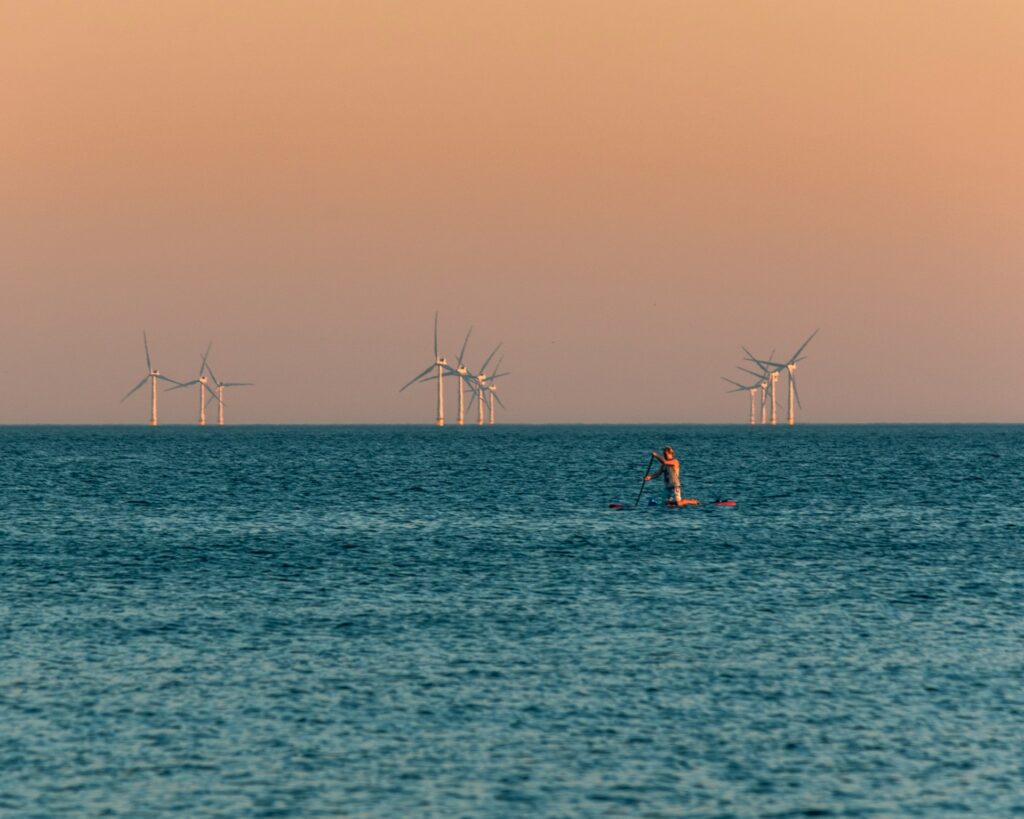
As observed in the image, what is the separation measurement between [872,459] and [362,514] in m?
103

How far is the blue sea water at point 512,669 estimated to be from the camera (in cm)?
2445

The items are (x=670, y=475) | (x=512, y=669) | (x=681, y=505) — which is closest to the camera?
(x=512, y=669)

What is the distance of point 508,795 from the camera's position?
24.0 metres

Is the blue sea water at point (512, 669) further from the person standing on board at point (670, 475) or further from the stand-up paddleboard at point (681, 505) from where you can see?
the stand-up paddleboard at point (681, 505)

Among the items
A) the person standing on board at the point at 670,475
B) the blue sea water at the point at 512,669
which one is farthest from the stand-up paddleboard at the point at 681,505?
the blue sea water at the point at 512,669

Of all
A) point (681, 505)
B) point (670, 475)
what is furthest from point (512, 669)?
point (681, 505)

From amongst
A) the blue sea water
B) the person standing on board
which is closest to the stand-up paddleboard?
the person standing on board

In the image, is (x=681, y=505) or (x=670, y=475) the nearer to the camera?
(x=670, y=475)

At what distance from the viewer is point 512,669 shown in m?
33.7

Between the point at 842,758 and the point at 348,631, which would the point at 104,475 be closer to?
the point at 348,631

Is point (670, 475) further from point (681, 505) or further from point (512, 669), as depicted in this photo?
point (512, 669)

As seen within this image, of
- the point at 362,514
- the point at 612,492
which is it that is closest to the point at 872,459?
the point at 612,492

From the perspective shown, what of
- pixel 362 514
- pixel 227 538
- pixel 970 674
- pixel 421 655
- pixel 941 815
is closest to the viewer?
pixel 941 815

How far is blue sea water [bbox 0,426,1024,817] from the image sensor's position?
24.5m
